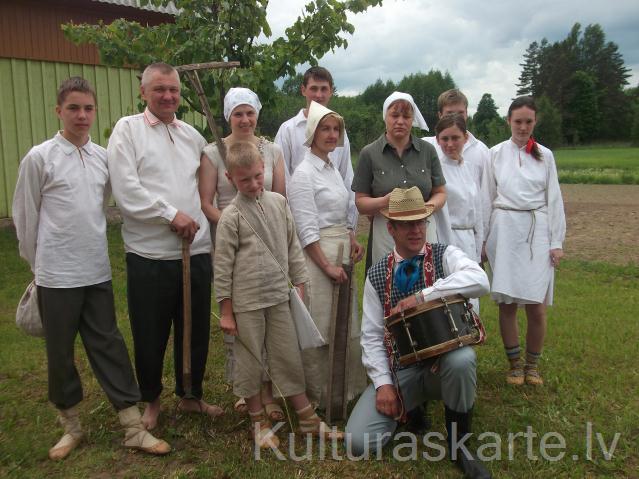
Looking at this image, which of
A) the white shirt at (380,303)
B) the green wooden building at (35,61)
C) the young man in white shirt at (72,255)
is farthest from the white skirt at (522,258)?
the green wooden building at (35,61)

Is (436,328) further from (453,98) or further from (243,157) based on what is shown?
Answer: (453,98)

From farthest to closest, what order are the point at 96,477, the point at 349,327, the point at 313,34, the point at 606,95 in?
the point at 606,95
the point at 313,34
the point at 349,327
the point at 96,477

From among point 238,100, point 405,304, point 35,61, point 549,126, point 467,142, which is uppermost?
point 549,126

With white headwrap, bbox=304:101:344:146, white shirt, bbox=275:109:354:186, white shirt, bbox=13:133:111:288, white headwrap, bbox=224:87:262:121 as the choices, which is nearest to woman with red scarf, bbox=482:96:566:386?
white shirt, bbox=275:109:354:186

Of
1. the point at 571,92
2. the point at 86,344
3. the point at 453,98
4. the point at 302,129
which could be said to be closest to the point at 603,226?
the point at 453,98

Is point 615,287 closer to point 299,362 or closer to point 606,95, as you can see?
point 299,362

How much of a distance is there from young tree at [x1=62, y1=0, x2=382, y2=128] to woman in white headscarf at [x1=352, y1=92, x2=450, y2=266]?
1485 mm

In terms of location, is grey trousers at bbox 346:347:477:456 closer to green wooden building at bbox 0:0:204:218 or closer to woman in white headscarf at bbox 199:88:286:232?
woman in white headscarf at bbox 199:88:286:232

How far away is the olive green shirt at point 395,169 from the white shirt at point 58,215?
1.78 metres

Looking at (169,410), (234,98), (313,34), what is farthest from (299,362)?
(313,34)

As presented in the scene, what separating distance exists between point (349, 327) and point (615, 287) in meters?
5.08

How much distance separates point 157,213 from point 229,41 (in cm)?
246

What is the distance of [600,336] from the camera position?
5.43 metres

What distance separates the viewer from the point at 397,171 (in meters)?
3.91
